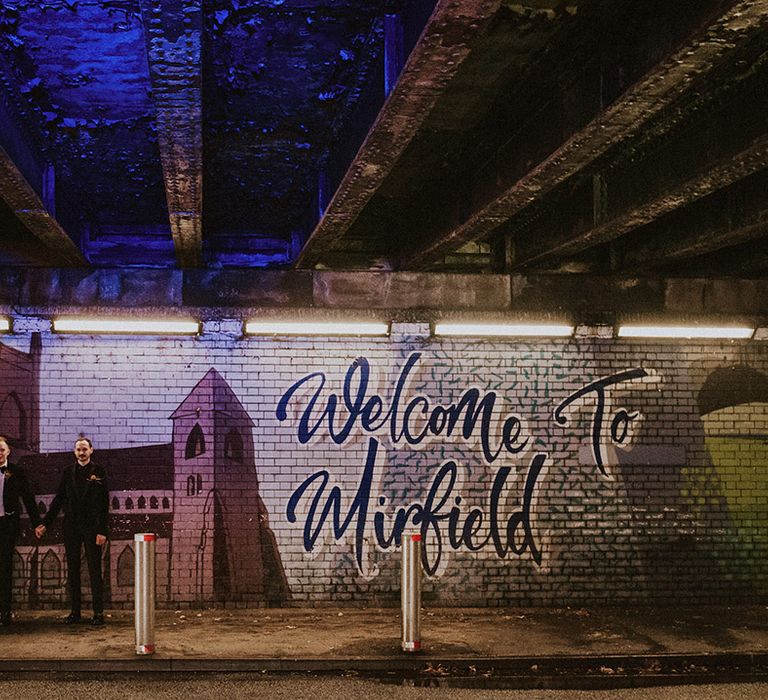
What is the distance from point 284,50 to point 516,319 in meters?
6.07

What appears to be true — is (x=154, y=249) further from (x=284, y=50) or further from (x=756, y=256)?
(x=756, y=256)

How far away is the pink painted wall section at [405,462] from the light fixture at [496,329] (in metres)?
0.25

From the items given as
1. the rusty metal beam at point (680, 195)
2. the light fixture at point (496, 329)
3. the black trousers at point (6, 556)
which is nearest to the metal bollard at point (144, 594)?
the black trousers at point (6, 556)

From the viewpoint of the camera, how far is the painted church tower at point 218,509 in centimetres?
1053

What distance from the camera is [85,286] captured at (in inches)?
418

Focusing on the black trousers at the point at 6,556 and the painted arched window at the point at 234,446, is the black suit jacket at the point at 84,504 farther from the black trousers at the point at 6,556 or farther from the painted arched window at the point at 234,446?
the painted arched window at the point at 234,446

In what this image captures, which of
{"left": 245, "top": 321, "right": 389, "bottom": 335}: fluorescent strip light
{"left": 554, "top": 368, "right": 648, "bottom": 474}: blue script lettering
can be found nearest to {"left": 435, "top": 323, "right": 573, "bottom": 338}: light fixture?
{"left": 245, "top": 321, "right": 389, "bottom": 335}: fluorescent strip light

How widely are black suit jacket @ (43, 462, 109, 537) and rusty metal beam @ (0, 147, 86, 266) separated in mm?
2378

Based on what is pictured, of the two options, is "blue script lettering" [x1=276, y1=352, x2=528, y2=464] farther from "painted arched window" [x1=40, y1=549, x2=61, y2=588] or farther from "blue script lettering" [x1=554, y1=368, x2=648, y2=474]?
"painted arched window" [x1=40, y1=549, x2=61, y2=588]

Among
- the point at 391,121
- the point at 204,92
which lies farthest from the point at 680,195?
the point at 204,92

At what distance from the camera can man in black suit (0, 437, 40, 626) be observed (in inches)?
370

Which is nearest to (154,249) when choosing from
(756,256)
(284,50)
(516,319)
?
(516,319)

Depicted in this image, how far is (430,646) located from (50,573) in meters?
4.68

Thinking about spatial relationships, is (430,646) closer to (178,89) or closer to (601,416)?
(601,416)
